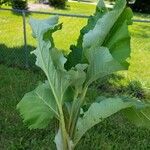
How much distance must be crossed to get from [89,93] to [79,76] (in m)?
4.38

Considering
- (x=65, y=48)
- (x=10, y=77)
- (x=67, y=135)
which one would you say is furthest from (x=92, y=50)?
(x=65, y=48)

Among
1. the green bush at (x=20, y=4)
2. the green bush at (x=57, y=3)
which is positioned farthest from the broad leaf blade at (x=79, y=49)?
the green bush at (x=57, y=3)

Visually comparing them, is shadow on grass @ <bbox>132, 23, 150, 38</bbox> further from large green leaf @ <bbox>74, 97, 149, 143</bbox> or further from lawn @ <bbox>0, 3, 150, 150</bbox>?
large green leaf @ <bbox>74, 97, 149, 143</bbox>

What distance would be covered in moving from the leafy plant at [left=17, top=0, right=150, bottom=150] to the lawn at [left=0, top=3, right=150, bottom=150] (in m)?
1.85

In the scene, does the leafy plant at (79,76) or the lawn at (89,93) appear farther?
the lawn at (89,93)

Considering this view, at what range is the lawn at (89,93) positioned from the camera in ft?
18.3

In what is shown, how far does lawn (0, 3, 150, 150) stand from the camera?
5590 millimetres

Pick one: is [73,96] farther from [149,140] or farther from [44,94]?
[149,140]

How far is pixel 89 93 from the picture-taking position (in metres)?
7.69

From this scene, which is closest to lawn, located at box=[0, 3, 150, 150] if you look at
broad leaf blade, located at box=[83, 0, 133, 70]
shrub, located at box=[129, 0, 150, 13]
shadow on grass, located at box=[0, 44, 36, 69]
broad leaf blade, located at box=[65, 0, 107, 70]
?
shadow on grass, located at box=[0, 44, 36, 69]

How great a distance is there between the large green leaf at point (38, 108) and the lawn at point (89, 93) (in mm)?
1810

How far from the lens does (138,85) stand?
847 centimetres

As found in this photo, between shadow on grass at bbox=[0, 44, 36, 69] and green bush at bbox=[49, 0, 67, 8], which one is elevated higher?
shadow on grass at bbox=[0, 44, 36, 69]

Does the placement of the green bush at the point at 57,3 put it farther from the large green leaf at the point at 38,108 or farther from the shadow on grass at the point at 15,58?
the large green leaf at the point at 38,108
